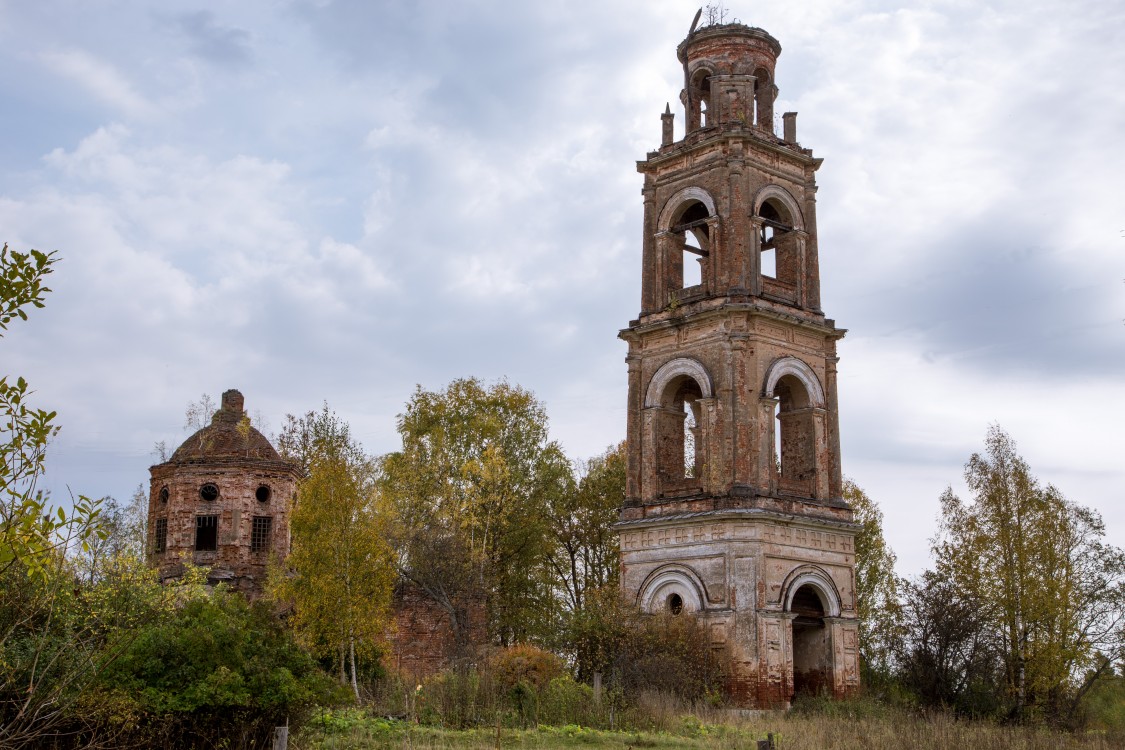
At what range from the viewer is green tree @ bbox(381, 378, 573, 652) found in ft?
111

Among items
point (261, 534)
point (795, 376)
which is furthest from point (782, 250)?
point (261, 534)

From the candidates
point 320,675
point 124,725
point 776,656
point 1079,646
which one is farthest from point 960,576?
point 124,725

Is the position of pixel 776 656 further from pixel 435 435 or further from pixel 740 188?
pixel 435 435

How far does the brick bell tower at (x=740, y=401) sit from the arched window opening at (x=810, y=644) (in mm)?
47

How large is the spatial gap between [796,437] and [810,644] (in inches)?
203

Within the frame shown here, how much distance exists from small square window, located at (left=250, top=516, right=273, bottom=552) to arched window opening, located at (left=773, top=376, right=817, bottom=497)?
1855cm

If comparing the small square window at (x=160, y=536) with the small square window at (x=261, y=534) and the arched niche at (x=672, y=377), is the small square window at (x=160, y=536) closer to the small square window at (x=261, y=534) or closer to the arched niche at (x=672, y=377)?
the small square window at (x=261, y=534)

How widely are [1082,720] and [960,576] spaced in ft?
15.3

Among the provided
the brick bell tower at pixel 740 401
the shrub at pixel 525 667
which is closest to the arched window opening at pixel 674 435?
the brick bell tower at pixel 740 401

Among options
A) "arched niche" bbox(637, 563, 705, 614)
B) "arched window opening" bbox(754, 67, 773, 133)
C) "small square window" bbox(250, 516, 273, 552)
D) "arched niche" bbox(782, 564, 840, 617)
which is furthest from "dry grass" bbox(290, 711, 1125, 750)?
"small square window" bbox(250, 516, 273, 552)

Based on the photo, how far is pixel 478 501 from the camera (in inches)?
1415

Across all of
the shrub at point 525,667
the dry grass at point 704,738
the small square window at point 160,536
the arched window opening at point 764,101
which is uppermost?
the arched window opening at point 764,101

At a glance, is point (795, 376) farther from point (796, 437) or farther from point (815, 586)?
point (815, 586)

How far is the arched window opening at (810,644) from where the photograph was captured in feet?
89.8
